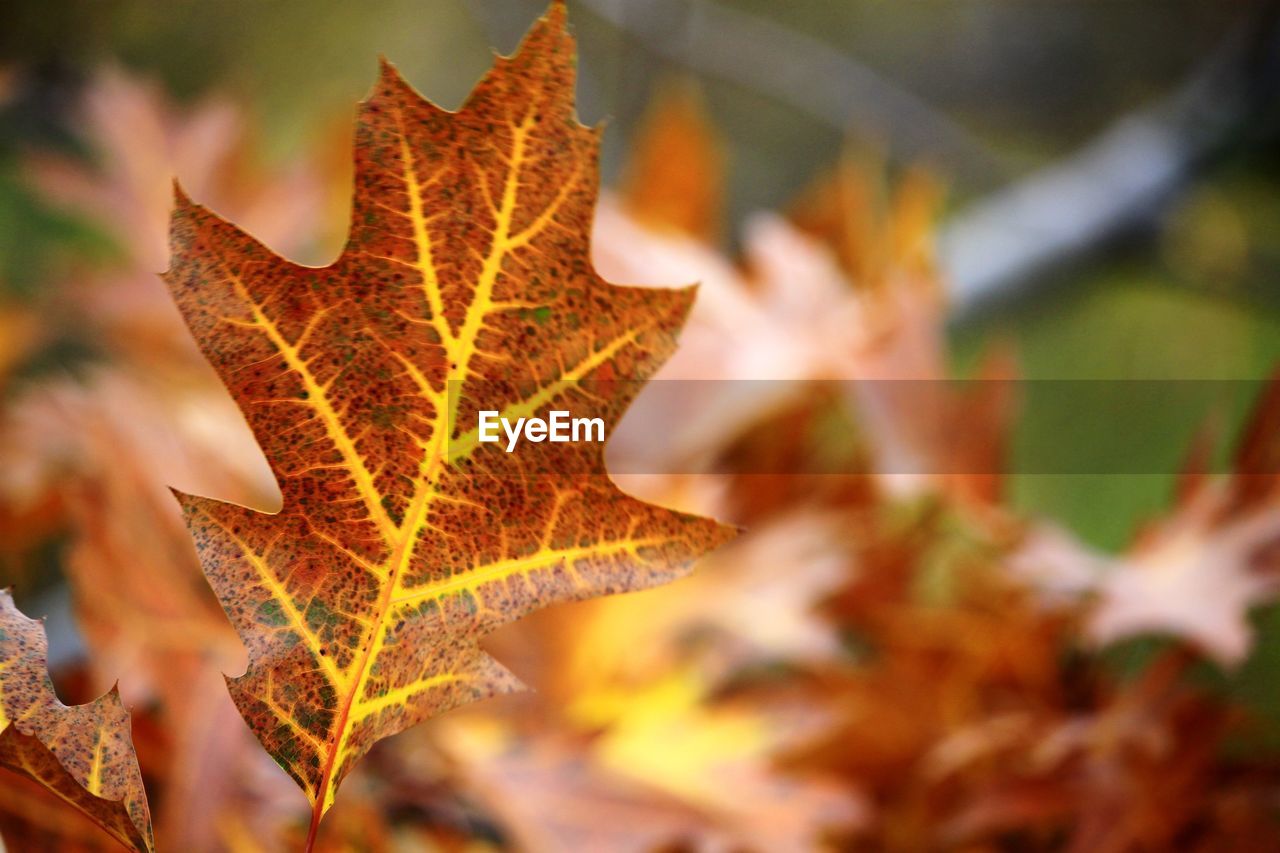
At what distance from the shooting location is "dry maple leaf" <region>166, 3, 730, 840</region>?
0.21 meters

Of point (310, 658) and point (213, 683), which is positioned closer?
point (310, 658)

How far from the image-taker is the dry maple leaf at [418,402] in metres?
0.21

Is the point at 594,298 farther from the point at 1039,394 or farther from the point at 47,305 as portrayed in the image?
the point at 1039,394

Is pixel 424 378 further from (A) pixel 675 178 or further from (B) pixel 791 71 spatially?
(B) pixel 791 71

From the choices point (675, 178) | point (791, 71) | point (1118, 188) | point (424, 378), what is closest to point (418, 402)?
point (424, 378)

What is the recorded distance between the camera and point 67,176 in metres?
0.67

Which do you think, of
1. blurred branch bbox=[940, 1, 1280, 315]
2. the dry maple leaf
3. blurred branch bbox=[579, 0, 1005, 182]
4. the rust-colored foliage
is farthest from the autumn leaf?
blurred branch bbox=[579, 0, 1005, 182]

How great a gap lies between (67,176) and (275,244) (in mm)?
136

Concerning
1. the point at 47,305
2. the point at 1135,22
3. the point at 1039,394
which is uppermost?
the point at 1135,22

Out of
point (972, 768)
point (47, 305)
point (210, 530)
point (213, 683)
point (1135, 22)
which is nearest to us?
point (210, 530)

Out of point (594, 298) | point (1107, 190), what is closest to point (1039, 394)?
point (1107, 190)

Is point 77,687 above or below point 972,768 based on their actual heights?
below

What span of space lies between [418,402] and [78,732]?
0.09 m

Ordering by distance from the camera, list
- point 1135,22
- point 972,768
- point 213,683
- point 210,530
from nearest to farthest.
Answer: point 210,530, point 213,683, point 972,768, point 1135,22
